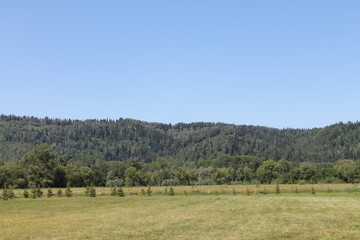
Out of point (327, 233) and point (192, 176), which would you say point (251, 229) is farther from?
point (192, 176)

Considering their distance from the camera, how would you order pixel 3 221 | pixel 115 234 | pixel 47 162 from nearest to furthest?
pixel 115 234 < pixel 3 221 < pixel 47 162

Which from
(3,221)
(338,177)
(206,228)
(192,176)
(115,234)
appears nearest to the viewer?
(115,234)

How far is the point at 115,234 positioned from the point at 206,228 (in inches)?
281

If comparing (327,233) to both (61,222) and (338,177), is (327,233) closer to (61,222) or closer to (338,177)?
(61,222)

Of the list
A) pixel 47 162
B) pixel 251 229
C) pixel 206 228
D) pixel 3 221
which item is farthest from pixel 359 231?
pixel 47 162

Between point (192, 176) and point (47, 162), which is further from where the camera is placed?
point (192, 176)

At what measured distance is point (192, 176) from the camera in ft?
589

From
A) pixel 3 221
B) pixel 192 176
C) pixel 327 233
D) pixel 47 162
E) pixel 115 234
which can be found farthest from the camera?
pixel 192 176

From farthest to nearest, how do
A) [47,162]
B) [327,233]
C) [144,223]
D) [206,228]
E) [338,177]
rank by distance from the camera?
[338,177] → [47,162] → [144,223] → [206,228] → [327,233]

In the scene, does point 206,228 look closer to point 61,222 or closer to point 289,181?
point 61,222

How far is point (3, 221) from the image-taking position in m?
38.4

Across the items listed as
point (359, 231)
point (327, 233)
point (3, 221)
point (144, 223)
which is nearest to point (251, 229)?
point (327, 233)

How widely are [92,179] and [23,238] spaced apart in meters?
142

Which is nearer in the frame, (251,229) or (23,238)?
(23,238)
